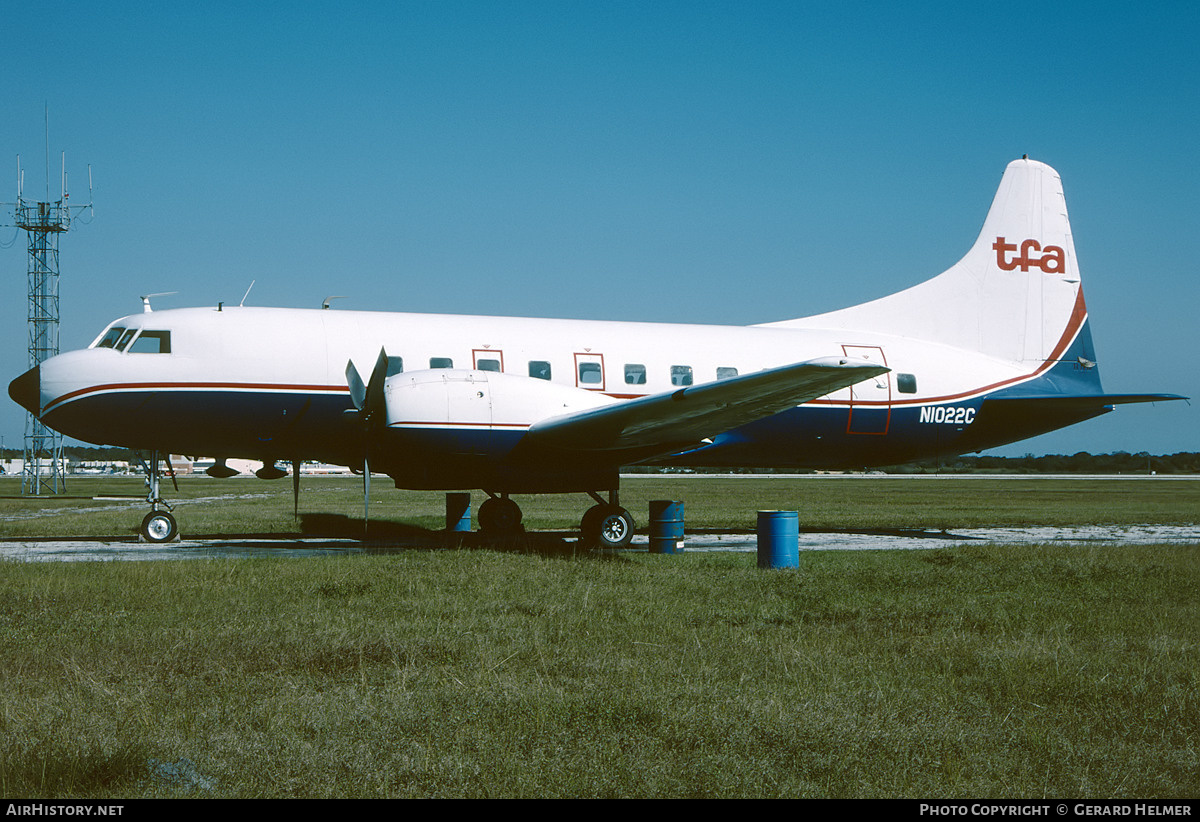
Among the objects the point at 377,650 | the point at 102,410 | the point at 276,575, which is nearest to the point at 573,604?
the point at 377,650

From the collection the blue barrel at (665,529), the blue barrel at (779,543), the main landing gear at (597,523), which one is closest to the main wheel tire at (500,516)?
the main landing gear at (597,523)

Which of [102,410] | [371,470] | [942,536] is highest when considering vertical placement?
[102,410]

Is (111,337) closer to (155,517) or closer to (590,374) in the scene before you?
(155,517)

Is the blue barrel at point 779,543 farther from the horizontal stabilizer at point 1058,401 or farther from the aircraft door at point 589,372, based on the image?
the horizontal stabilizer at point 1058,401

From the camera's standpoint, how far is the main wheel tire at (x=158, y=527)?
1612 centimetres

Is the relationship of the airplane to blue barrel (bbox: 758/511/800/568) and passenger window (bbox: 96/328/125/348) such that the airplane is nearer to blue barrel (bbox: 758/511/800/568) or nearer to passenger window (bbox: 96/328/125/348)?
passenger window (bbox: 96/328/125/348)

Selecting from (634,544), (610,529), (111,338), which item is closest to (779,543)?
(610,529)

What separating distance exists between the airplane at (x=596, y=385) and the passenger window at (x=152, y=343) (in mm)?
28

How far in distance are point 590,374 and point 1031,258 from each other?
1089 centimetres

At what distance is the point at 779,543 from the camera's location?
12852 mm

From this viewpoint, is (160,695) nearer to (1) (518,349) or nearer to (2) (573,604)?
(2) (573,604)

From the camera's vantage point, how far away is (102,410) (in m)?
15.3

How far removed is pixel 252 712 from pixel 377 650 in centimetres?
176

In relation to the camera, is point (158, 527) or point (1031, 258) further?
point (1031, 258)
